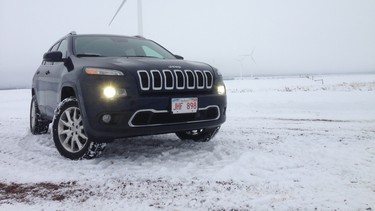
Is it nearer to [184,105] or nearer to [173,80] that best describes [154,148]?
[184,105]

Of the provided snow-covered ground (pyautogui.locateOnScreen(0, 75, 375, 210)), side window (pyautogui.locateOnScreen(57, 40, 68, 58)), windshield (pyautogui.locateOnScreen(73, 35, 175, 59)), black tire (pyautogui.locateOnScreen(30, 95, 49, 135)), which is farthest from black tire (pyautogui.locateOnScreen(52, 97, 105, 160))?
black tire (pyautogui.locateOnScreen(30, 95, 49, 135))

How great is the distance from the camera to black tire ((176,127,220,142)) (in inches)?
203

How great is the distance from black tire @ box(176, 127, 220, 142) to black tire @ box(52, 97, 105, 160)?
1.71 m

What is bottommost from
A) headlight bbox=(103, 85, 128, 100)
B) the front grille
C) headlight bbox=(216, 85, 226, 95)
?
headlight bbox=(216, 85, 226, 95)

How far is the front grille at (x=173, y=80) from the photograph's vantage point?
3906 millimetres

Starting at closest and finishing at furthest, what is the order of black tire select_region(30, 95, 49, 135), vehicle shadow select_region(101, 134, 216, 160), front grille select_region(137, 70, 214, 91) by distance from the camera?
1. front grille select_region(137, 70, 214, 91)
2. vehicle shadow select_region(101, 134, 216, 160)
3. black tire select_region(30, 95, 49, 135)

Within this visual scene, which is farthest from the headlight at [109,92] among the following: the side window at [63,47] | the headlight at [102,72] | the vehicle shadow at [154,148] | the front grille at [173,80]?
the side window at [63,47]

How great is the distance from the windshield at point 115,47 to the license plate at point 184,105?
1.43m

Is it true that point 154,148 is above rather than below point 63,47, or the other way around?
below

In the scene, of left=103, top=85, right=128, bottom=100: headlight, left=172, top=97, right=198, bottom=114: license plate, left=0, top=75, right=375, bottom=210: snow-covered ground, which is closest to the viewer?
left=0, top=75, right=375, bottom=210: snow-covered ground

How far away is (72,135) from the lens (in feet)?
14.2

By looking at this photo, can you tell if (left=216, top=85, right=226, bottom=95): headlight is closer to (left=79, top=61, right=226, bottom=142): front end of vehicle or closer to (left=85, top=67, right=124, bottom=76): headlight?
(left=79, top=61, right=226, bottom=142): front end of vehicle

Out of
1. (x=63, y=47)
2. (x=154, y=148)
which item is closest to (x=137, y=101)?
(x=154, y=148)

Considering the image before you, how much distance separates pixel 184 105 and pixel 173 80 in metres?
0.34
